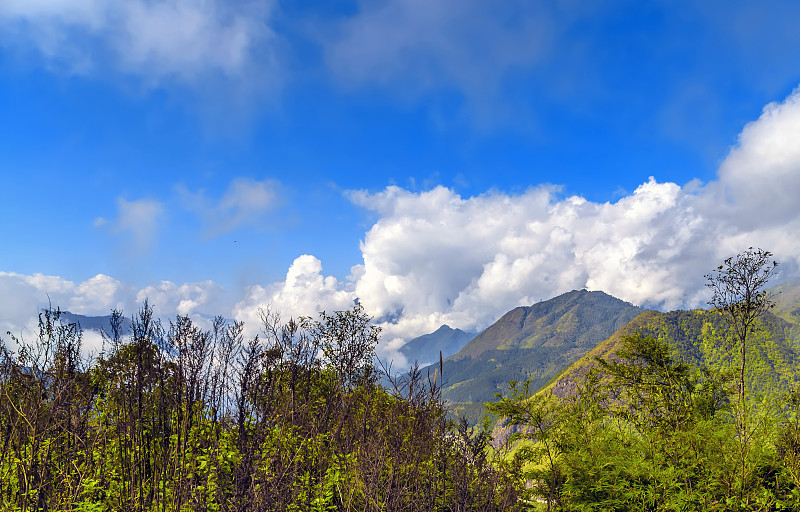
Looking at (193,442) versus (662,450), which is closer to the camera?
(193,442)

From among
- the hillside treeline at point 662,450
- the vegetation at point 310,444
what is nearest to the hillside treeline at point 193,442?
the vegetation at point 310,444

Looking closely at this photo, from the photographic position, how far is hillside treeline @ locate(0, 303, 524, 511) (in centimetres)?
940

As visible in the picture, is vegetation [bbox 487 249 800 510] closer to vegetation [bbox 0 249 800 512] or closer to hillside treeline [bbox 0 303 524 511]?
vegetation [bbox 0 249 800 512]

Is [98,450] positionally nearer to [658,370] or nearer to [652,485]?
[652,485]

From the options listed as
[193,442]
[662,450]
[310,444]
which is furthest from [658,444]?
[193,442]

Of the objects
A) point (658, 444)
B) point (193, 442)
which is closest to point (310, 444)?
point (193, 442)

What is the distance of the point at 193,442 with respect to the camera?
12.9 meters

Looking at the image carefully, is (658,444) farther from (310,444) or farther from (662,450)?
(310,444)

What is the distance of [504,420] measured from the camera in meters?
19.8

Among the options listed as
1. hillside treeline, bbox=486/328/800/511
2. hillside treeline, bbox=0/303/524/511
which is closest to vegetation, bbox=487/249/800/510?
hillside treeline, bbox=486/328/800/511

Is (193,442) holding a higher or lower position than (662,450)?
higher

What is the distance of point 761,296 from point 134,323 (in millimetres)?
34769

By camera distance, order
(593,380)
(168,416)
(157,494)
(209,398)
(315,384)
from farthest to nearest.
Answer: (315,384), (593,380), (168,416), (209,398), (157,494)

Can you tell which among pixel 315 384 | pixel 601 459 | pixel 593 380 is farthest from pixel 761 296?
pixel 315 384
